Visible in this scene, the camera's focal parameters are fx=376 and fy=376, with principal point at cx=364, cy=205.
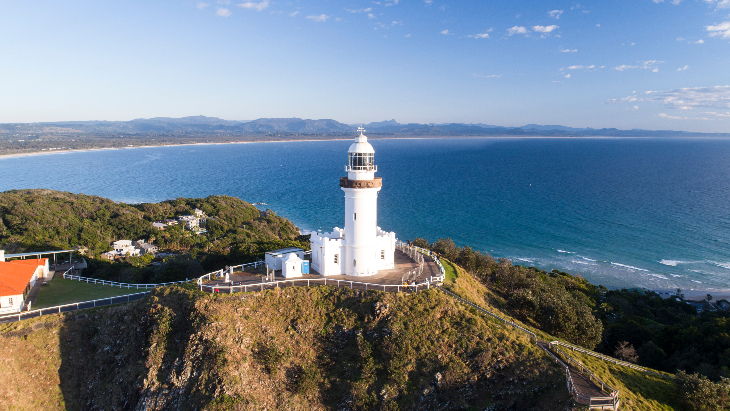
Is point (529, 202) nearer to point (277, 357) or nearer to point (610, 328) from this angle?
point (610, 328)

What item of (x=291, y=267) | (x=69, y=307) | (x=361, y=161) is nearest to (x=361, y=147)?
(x=361, y=161)

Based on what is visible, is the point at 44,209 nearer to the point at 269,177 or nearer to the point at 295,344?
the point at 295,344

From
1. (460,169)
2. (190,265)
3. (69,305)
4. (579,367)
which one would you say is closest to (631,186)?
(460,169)

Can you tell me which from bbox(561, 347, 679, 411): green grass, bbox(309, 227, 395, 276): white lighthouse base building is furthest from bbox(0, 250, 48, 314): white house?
bbox(561, 347, 679, 411): green grass

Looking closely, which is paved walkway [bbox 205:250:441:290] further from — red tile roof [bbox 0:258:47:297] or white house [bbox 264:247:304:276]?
red tile roof [bbox 0:258:47:297]

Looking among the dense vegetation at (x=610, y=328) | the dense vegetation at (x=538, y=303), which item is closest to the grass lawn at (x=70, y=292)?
the dense vegetation at (x=538, y=303)
